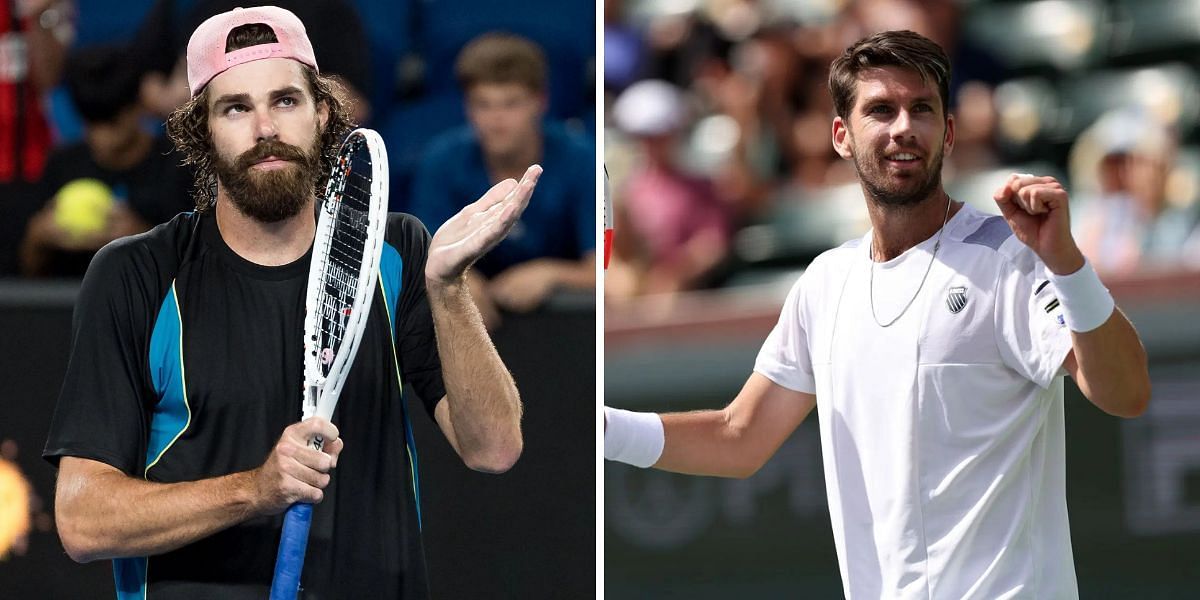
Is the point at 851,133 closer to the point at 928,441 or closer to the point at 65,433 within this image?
the point at 928,441

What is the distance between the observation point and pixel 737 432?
3.55 m

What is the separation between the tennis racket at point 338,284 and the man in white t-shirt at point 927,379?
2.10 ft

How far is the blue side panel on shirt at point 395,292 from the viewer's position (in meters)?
3.21

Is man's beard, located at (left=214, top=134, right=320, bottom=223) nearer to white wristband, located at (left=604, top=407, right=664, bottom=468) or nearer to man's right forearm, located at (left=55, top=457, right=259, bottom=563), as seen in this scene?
man's right forearm, located at (left=55, top=457, right=259, bottom=563)

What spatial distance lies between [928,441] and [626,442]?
644 millimetres

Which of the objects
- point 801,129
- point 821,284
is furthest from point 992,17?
point 821,284

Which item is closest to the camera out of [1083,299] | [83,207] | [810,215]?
[1083,299]

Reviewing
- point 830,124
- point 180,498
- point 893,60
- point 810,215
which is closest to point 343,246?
point 180,498

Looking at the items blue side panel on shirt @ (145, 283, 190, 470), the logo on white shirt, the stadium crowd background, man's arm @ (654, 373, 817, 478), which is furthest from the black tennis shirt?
the stadium crowd background

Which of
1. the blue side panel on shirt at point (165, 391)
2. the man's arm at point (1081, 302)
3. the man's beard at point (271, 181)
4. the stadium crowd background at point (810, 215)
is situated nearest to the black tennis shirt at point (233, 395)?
the blue side panel on shirt at point (165, 391)

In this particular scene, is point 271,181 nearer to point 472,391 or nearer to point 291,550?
point 472,391

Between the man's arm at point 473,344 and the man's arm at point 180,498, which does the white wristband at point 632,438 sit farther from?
the man's arm at point 180,498

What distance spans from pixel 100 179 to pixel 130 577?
0.96 m

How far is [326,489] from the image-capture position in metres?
3.15
